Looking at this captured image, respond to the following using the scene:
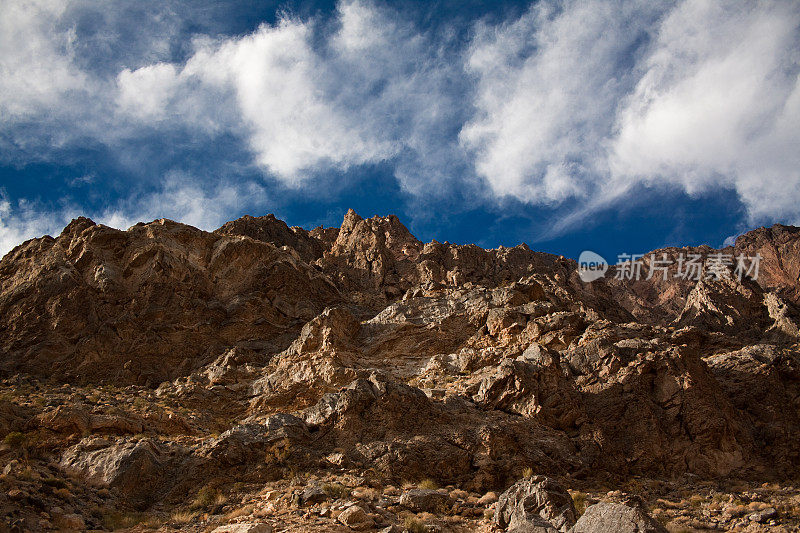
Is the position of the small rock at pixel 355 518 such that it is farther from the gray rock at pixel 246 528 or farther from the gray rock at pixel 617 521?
the gray rock at pixel 617 521

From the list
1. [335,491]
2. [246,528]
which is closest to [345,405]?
[335,491]

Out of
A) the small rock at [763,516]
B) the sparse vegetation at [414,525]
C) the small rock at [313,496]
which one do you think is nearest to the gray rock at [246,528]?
the small rock at [313,496]

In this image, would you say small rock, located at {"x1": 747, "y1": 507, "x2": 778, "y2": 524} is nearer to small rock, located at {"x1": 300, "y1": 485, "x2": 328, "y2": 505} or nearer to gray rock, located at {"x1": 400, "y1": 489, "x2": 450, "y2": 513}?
gray rock, located at {"x1": 400, "y1": 489, "x2": 450, "y2": 513}

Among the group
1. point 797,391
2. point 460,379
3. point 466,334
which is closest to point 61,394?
point 460,379

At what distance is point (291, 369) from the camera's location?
29.9m

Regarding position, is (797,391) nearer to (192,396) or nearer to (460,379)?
(460,379)

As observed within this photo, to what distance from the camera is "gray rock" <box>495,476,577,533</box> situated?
37.8ft

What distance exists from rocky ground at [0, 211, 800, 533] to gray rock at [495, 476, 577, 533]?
0.18 feet

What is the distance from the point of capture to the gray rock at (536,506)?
1153 centimetres

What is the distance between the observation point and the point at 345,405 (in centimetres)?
1994

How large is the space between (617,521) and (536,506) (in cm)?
260

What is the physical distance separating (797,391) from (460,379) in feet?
53.4

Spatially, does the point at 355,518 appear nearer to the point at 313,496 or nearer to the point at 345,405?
the point at 313,496

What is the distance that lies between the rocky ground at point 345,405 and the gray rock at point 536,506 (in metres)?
0.06
